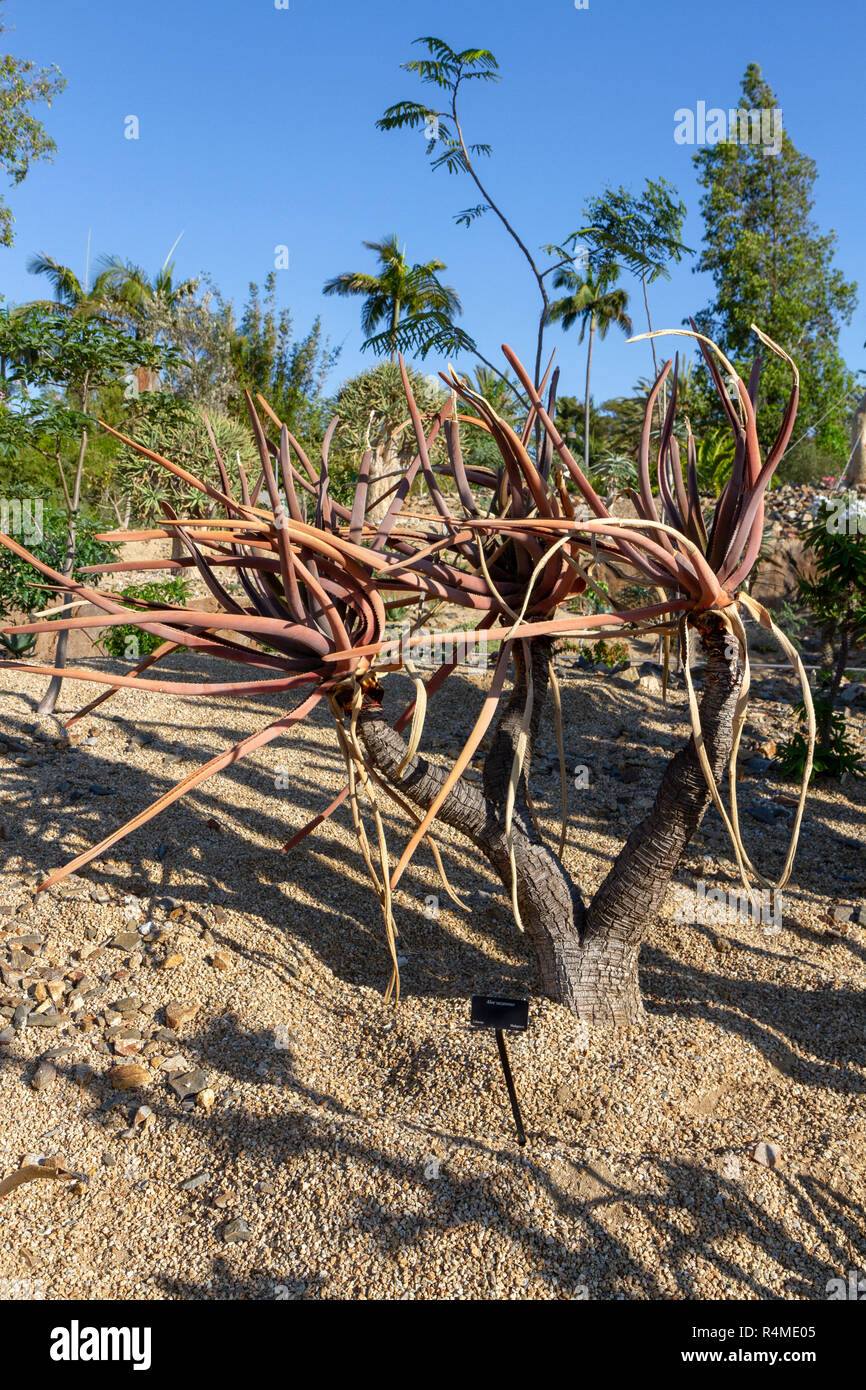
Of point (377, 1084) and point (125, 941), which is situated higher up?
point (125, 941)

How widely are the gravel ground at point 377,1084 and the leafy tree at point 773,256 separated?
805 inches

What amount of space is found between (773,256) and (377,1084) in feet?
81.5

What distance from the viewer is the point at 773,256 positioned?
22281mm

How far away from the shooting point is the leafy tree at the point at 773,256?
21.3 meters

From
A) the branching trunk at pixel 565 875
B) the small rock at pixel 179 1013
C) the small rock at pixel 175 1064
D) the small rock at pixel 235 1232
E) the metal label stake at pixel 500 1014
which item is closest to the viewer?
the small rock at pixel 235 1232

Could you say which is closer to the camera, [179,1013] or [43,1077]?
[43,1077]

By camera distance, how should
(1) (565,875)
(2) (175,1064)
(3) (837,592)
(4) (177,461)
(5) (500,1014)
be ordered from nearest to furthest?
(5) (500,1014) → (2) (175,1064) → (1) (565,875) → (3) (837,592) → (4) (177,461)

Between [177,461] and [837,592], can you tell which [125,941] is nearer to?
[837,592]

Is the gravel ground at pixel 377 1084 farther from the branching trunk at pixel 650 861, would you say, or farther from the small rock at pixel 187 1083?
the branching trunk at pixel 650 861

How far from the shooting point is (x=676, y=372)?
2.18m

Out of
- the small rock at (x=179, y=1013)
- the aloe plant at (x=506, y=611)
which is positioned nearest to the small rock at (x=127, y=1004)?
the small rock at (x=179, y=1013)

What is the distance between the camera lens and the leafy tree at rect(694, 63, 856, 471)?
2134 cm

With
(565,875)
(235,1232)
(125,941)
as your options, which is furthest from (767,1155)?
(125,941)
